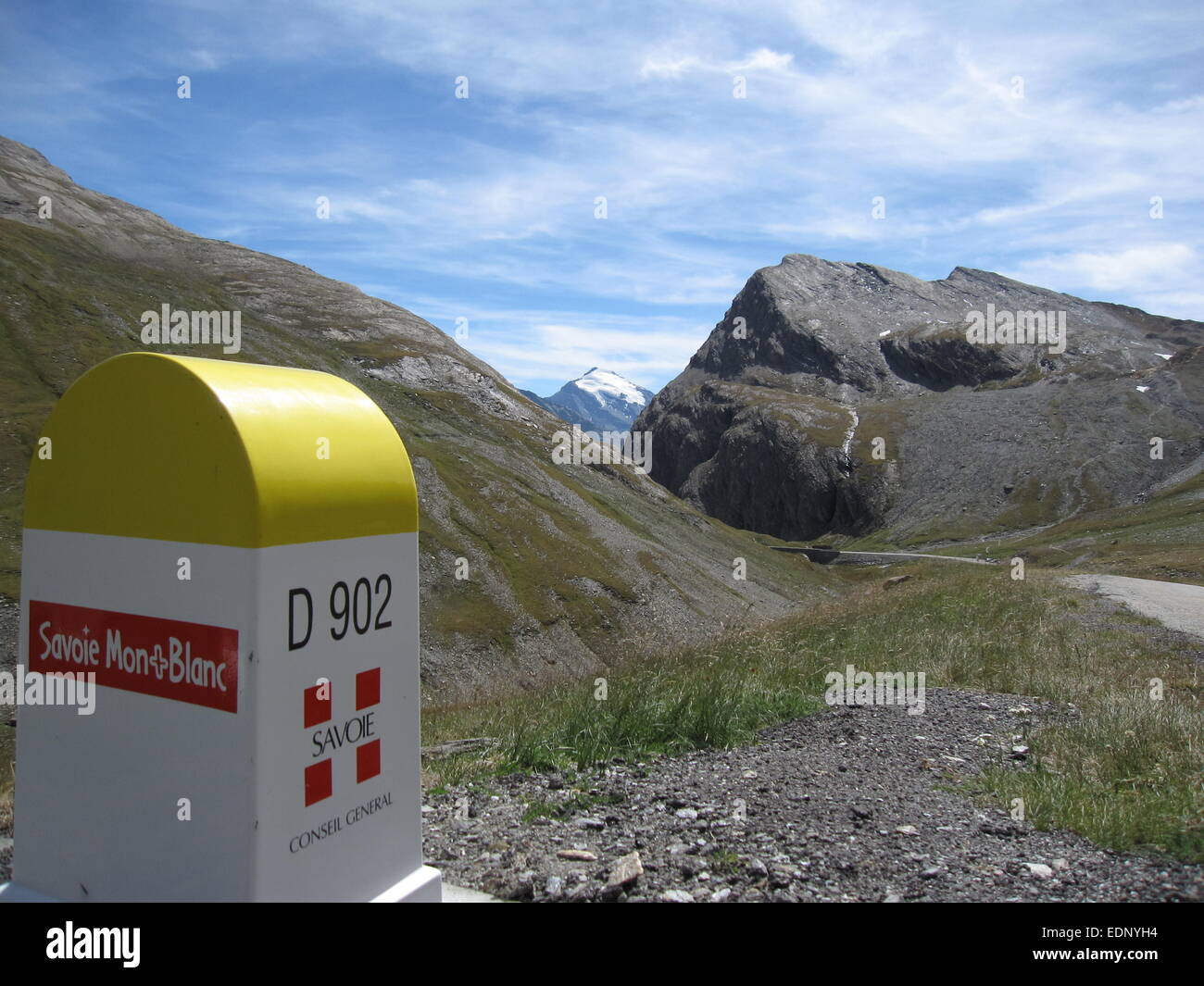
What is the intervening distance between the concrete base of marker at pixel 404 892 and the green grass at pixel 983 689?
284 cm

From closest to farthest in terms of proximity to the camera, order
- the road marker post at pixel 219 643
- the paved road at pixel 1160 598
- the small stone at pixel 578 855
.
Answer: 1. the road marker post at pixel 219 643
2. the small stone at pixel 578 855
3. the paved road at pixel 1160 598

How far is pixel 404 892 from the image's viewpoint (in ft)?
15.5

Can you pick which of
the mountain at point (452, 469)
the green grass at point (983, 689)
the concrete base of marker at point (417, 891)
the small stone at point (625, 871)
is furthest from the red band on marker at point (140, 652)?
the mountain at point (452, 469)

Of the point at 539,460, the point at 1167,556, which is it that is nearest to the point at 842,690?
the point at 1167,556

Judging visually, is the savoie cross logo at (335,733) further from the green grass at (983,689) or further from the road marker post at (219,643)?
the green grass at (983,689)

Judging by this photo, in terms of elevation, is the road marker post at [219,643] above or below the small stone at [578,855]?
above

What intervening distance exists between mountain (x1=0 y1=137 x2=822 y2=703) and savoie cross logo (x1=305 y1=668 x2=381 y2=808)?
27.6 feet

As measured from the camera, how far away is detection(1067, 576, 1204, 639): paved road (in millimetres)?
16172

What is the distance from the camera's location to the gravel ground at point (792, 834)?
5043 mm

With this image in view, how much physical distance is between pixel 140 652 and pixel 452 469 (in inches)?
2264

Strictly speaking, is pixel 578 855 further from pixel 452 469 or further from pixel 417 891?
pixel 452 469

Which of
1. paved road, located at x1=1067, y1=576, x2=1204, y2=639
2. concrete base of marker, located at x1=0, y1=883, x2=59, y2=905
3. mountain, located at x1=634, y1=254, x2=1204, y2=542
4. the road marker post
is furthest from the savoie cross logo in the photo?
mountain, located at x1=634, y1=254, x2=1204, y2=542

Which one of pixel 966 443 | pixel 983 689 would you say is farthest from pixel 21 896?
pixel 966 443

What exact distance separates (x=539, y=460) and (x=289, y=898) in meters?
70.8
